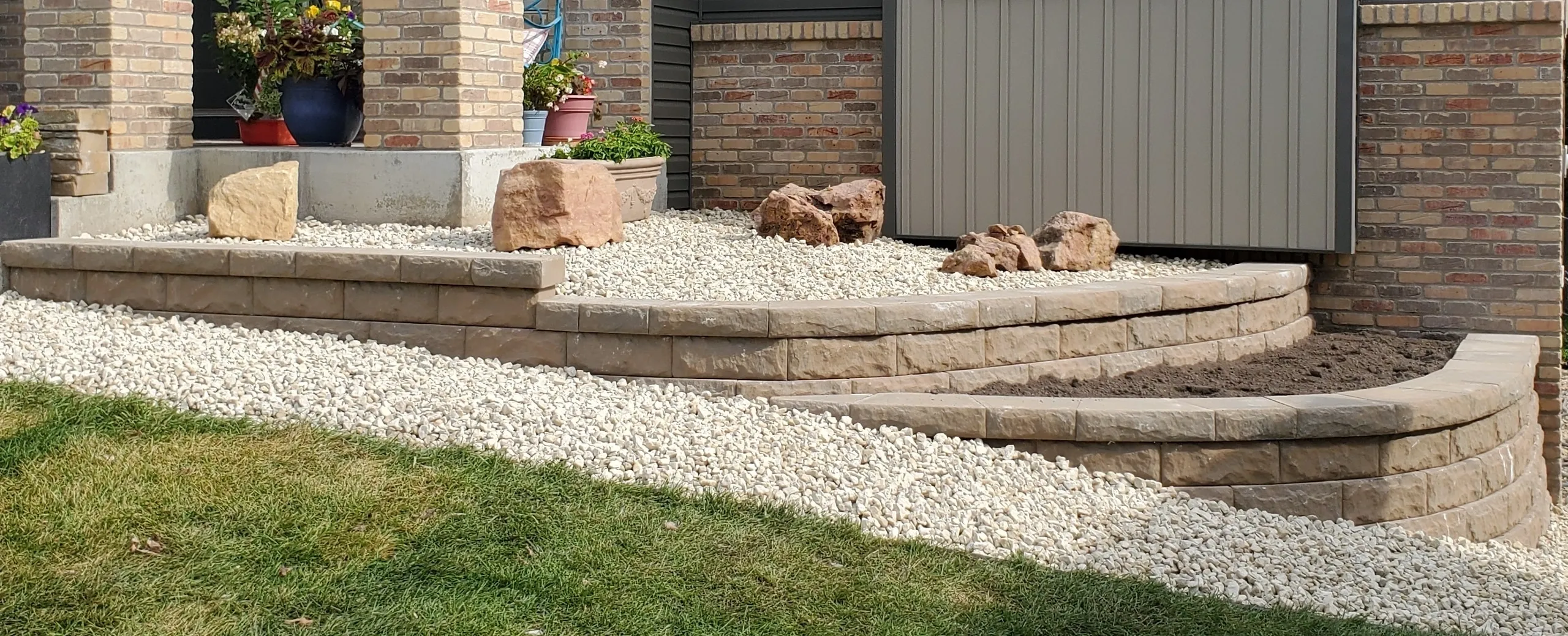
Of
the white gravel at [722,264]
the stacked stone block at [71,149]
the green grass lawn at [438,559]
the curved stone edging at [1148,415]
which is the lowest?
the green grass lawn at [438,559]

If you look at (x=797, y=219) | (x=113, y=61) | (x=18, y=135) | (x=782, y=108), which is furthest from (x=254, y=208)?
(x=782, y=108)

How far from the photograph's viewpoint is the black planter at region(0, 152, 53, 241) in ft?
21.7

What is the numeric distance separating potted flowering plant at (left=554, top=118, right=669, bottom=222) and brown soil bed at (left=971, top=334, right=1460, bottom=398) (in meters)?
2.68

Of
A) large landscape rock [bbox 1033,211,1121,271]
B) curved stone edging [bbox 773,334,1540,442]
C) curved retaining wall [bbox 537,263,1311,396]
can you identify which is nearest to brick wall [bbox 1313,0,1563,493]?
large landscape rock [bbox 1033,211,1121,271]

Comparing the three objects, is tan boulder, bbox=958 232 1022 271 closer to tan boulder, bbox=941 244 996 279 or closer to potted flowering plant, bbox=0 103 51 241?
tan boulder, bbox=941 244 996 279

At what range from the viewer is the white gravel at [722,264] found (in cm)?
611

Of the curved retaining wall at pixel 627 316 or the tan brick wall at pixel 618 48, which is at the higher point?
the tan brick wall at pixel 618 48

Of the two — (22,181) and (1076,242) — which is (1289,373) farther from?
(22,181)

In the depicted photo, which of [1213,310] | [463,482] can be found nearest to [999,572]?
[463,482]

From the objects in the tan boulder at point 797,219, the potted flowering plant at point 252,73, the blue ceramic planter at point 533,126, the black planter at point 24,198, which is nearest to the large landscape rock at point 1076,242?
the tan boulder at point 797,219

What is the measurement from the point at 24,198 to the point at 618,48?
3.42 m

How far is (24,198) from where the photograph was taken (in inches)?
264

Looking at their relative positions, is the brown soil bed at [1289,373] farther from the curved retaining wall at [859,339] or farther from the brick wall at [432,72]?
the brick wall at [432,72]

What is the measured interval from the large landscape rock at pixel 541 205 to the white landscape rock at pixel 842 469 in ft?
3.38
